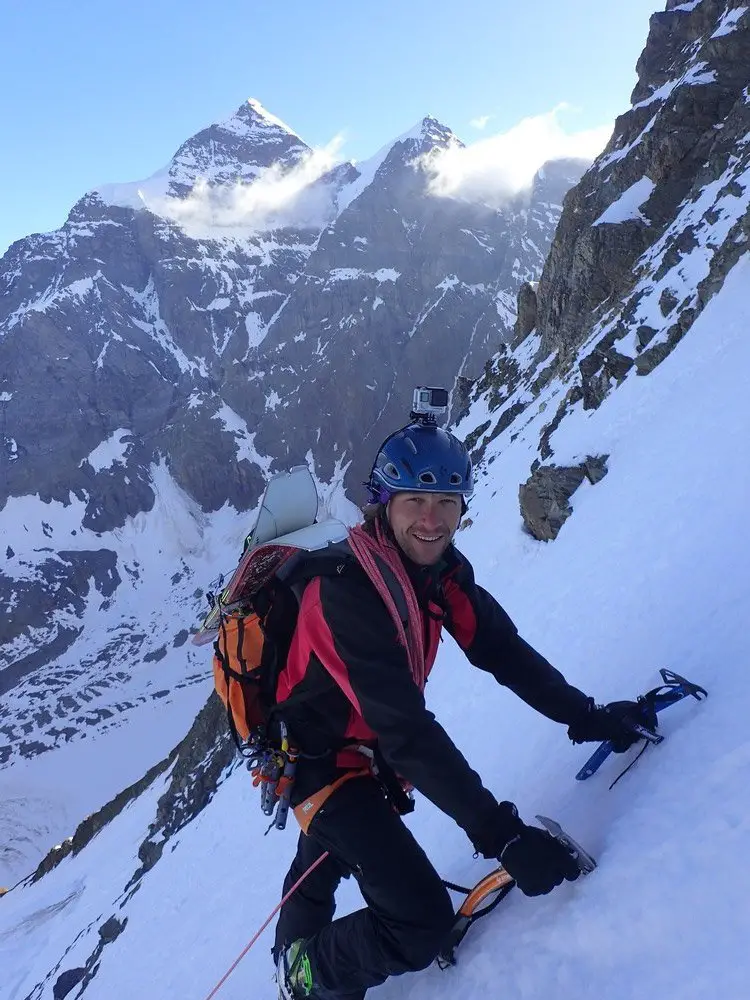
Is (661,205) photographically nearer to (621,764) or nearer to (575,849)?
(621,764)

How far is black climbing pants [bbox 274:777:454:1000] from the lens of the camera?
3.22 metres

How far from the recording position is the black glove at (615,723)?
3363 millimetres

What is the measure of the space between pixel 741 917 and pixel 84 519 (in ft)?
639

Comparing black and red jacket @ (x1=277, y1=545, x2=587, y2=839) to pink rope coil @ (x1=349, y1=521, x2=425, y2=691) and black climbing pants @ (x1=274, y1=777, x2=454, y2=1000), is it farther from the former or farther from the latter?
black climbing pants @ (x1=274, y1=777, x2=454, y2=1000)

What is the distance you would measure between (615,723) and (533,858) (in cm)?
107

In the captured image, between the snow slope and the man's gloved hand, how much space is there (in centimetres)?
13

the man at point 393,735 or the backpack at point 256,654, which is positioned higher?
the backpack at point 256,654

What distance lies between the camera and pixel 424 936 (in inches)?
126

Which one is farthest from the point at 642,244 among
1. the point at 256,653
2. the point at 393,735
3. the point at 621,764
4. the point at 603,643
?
the point at 393,735

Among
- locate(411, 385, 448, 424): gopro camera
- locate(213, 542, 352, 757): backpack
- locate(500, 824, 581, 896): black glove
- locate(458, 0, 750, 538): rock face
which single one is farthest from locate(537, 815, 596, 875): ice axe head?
locate(458, 0, 750, 538): rock face

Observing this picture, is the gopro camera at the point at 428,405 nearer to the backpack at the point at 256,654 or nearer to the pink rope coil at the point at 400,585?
the pink rope coil at the point at 400,585

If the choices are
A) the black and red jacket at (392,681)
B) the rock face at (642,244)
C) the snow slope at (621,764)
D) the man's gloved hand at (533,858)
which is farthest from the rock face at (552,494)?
the man's gloved hand at (533,858)

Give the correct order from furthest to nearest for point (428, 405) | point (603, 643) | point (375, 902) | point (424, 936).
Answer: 1. point (603, 643)
2. point (428, 405)
3. point (375, 902)
4. point (424, 936)

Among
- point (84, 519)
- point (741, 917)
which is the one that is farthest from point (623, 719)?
point (84, 519)
